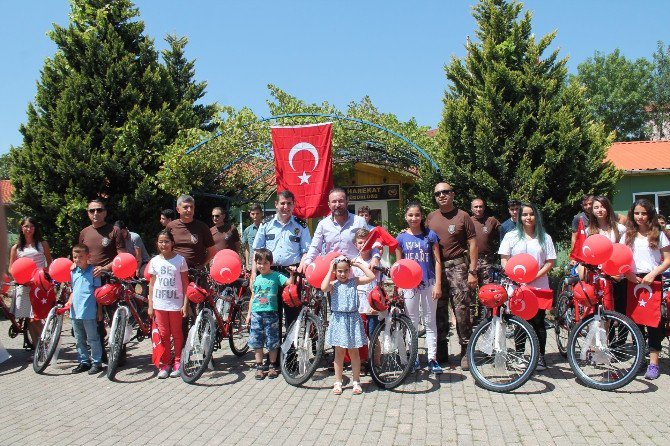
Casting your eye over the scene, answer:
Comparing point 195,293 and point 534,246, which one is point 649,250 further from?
point 195,293

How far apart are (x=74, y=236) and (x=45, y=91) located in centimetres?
Result: 326

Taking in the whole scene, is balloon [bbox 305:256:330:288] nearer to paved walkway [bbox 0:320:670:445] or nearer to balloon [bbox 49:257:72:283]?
paved walkway [bbox 0:320:670:445]

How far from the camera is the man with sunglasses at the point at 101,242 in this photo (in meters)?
7.06

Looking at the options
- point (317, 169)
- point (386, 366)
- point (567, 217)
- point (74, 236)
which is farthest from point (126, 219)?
point (567, 217)

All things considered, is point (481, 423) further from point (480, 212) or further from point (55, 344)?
point (55, 344)

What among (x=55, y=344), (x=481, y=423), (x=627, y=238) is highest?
(x=627, y=238)

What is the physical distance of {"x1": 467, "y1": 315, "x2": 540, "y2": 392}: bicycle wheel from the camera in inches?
215

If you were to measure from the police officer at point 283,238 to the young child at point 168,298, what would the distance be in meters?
0.83

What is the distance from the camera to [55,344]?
6.86m

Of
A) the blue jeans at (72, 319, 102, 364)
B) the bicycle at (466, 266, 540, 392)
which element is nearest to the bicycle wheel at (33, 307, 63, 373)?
the blue jeans at (72, 319, 102, 364)

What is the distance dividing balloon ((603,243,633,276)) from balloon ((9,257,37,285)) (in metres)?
6.90

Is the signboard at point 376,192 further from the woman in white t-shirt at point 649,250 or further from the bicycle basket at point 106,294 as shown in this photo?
the woman in white t-shirt at point 649,250

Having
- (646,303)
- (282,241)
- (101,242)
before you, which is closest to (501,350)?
(646,303)

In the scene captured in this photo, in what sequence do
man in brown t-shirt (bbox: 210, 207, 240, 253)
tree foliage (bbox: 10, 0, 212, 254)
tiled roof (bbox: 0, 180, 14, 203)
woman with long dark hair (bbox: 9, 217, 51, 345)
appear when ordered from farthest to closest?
tree foliage (bbox: 10, 0, 212, 254) → man in brown t-shirt (bbox: 210, 207, 240, 253) → woman with long dark hair (bbox: 9, 217, 51, 345) → tiled roof (bbox: 0, 180, 14, 203)
